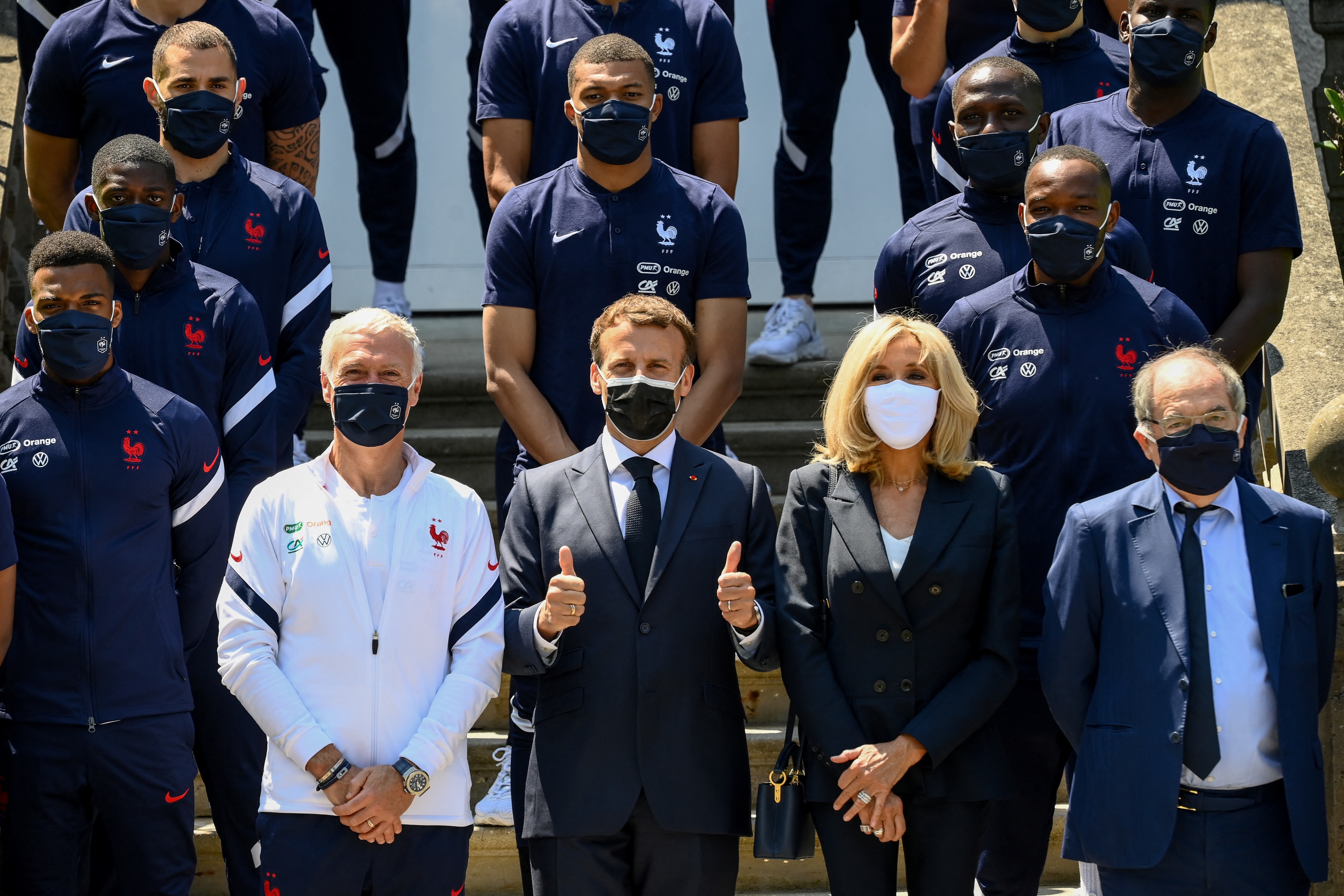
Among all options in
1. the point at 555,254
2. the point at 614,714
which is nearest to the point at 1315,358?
the point at 555,254

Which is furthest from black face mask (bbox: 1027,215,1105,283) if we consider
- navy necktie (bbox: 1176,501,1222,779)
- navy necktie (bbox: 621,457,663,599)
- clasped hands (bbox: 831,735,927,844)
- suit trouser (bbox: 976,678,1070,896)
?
clasped hands (bbox: 831,735,927,844)

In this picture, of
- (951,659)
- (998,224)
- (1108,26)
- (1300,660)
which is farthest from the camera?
(1108,26)

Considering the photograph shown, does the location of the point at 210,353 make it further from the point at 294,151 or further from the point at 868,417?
the point at 868,417

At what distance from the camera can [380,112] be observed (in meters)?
7.14

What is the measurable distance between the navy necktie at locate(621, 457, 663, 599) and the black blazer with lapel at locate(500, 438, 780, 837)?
0.11 feet

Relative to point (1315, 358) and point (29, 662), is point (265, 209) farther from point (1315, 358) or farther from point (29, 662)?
point (1315, 358)

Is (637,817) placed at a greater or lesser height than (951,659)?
lesser

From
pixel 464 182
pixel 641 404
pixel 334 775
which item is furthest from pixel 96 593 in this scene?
pixel 464 182

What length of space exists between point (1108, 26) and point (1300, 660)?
131 inches

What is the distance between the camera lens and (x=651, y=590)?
12.8ft

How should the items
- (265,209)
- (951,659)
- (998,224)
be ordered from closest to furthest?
(951,659) < (998,224) < (265,209)

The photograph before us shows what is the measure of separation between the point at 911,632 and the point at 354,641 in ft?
4.44

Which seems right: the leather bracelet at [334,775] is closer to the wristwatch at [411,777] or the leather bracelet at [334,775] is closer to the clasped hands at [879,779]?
the wristwatch at [411,777]

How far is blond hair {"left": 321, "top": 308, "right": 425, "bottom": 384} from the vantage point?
3.97 m
